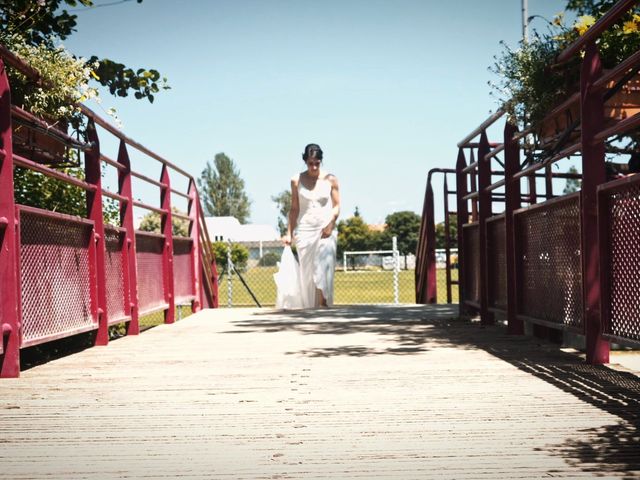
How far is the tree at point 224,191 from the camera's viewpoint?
110 meters

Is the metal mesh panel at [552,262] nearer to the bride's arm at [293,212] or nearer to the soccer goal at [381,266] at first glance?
the bride's arm at [293,212]

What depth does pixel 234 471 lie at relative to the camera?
2.59 m

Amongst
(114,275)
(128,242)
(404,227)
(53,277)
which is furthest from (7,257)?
(404,227)

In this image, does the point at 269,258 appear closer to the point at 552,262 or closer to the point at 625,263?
the point at 552,262

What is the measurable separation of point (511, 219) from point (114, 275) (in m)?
3.43

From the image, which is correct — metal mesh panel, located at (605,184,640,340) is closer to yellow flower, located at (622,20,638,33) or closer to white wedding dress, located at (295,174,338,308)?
yellow flower, located at (622,20,638,33)

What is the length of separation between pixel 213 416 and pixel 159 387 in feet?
3.13

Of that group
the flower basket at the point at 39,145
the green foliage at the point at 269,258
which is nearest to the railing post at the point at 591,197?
the flower basket at the point at 39,145

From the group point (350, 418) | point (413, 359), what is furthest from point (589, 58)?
point (350, 418)

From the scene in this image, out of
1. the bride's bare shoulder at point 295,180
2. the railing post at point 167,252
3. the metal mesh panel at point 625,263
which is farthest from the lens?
the bride's bare shoulder at point 295,180

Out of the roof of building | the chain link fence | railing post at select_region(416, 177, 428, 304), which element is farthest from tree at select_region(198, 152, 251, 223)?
railing post at select_region(416, 177, 428, 304)

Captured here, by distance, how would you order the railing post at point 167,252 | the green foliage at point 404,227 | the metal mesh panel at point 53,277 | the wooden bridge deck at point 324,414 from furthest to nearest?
the green foliage at point 404,227 < the railing post at point 167,252 < the metal mesh panel at point 53,277 < the wooden bridge deck at point 324,414

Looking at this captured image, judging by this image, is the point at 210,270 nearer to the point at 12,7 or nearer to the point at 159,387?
the point at 12,7

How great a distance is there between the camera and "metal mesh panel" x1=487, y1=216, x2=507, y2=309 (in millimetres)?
7156
